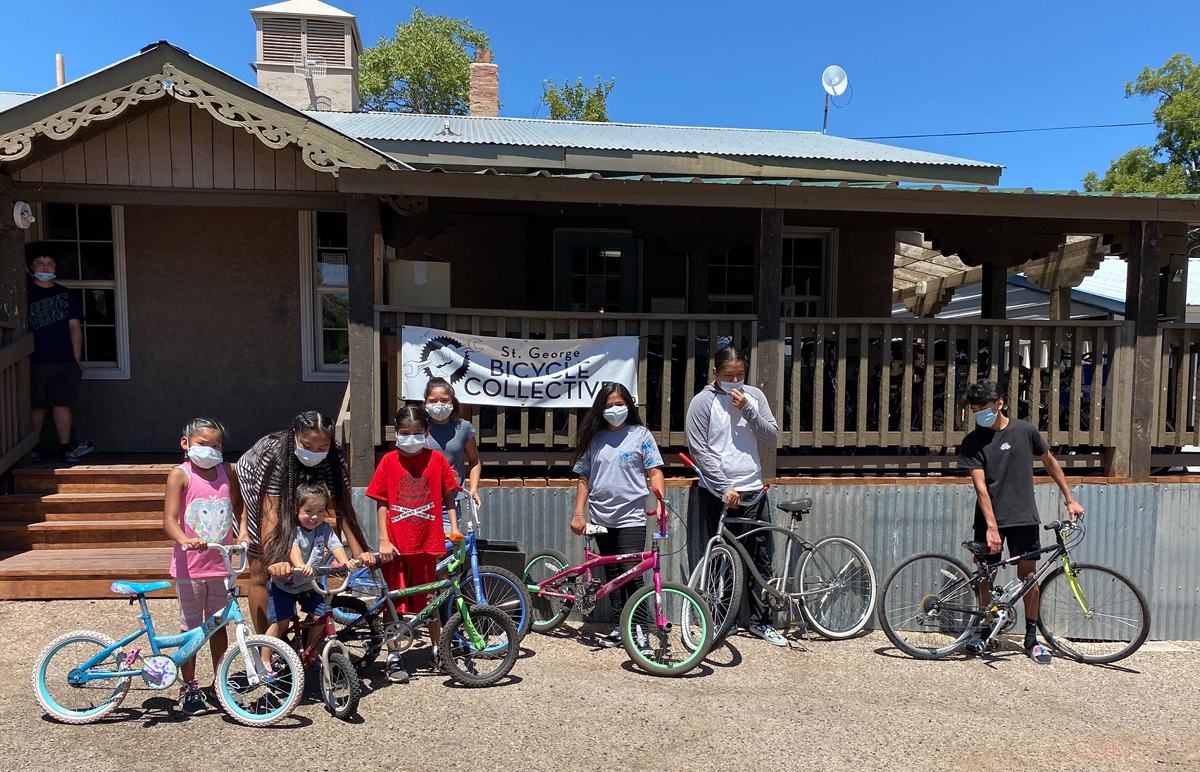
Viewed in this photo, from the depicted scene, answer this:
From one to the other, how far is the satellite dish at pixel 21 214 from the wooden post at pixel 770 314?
5709 mm

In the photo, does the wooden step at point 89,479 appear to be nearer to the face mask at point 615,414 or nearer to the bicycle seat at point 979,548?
the face mask at point 615,414

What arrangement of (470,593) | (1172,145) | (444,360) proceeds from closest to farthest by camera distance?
(470,593)
(444,360)
(1172,145)

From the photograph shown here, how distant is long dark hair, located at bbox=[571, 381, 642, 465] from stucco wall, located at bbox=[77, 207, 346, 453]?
3775 mm

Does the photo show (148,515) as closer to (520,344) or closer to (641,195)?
(520,344)

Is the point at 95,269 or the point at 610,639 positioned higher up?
the point at 95,269

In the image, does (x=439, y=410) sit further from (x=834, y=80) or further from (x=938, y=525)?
(x=834, y=80)

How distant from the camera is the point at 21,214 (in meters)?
6.16

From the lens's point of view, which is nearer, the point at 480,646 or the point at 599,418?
the point at 480,646

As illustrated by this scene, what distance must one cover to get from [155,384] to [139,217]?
5.22 ft

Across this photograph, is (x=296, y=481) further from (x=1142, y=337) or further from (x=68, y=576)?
(x=1142, y=337)

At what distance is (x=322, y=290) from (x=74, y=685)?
183 inches

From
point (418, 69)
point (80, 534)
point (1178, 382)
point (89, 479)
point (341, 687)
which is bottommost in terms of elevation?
point (341, 687)

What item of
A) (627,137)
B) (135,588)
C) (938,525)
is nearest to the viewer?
(135,588)

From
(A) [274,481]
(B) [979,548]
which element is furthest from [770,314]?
(A) [274,481]
